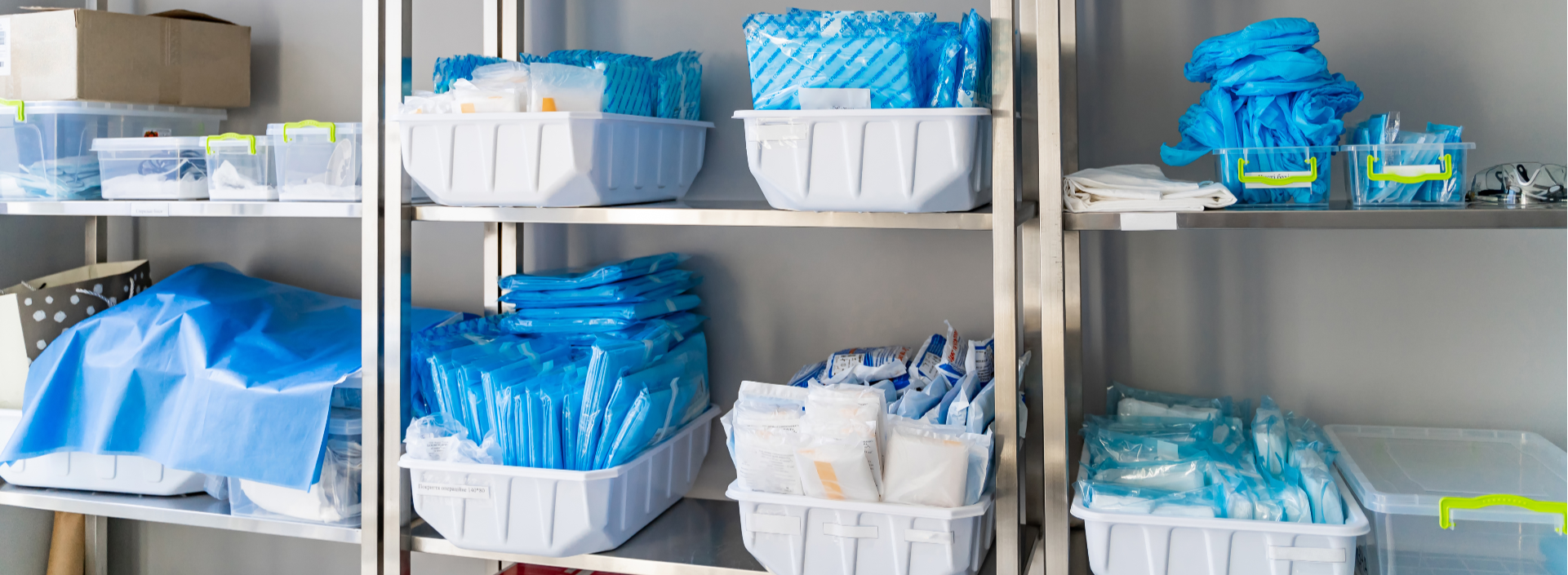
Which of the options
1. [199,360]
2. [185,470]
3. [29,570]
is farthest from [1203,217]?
[29,570]

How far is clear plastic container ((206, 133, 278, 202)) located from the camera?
175cm

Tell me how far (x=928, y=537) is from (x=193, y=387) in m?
1.19

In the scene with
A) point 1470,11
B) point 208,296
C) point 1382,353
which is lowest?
point 1382,353

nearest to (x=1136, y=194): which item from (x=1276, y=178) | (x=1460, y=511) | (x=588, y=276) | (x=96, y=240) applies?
(x=1276, y=178)

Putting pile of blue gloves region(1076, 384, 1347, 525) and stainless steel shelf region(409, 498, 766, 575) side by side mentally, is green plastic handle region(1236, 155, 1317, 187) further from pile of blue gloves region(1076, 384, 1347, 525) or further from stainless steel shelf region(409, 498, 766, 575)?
stainless steel shelf region(409, 498, 766, 575)

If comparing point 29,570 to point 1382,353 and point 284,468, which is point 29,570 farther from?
point 1382,353

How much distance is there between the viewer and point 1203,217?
1.32 meters

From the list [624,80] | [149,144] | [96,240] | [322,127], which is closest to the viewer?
[624,80]

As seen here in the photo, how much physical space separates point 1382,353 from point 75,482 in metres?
2.22

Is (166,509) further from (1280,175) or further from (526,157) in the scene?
(1280,175)

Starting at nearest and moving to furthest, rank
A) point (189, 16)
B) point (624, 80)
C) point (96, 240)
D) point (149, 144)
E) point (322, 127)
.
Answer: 1. point (624, 80)
2. point (322, 127)
3. point (149, 144)
4. point (189, 16)
5. point (96, 240)

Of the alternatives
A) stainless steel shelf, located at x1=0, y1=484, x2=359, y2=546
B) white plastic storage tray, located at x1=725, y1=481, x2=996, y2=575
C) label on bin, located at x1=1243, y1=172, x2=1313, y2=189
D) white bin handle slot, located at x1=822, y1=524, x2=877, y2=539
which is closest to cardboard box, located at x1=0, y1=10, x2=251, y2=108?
stainless steel shelf, located at x1=0, y1=484, x2=359, y2=546

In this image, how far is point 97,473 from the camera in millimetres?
1834

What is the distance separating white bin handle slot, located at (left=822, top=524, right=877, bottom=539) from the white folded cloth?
507mm
